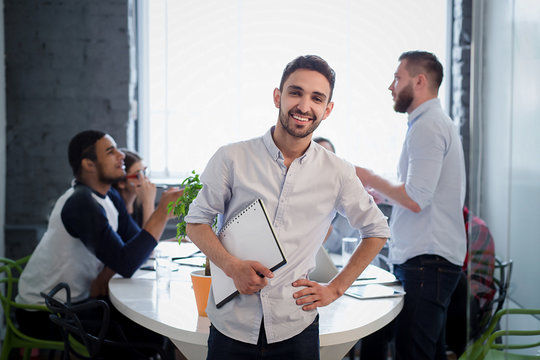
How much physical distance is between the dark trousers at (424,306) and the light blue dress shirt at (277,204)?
0.73 m

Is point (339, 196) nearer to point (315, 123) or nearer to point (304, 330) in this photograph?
point (315, 123)

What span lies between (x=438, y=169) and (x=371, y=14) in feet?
6.78

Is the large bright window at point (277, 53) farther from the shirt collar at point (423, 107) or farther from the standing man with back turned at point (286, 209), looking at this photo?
the standing man with back turned at point (286, 209)

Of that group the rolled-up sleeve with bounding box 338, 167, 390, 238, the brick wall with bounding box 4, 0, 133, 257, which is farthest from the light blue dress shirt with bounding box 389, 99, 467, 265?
the brick wall with bounding box 4, 0, 133, 257

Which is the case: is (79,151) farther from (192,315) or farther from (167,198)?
(192,315)

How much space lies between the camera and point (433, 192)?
1.84m

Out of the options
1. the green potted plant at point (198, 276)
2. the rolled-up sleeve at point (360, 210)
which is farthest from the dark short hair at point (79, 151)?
the rolled-up sleeve at point (360, 210)

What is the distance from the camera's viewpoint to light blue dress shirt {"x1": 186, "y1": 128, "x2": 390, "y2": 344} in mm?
1128

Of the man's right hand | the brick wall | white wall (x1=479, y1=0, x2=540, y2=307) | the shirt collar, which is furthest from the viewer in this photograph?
the brick wall

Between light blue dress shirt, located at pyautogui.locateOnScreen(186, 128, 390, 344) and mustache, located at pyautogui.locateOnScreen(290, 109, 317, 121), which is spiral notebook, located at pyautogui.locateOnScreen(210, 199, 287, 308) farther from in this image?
mustache, located at pyautogui.locateOnScreen(290, 109, 317, 121)

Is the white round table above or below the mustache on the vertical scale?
below

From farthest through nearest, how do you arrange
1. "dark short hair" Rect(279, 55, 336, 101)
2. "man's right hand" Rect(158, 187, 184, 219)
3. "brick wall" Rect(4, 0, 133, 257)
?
"brick wall" Rect(4, 0, 133, 257), "man's right hand" Rect(158, 187, 184, 219), "dark short hair" Rect(279, 55, 336, 101)

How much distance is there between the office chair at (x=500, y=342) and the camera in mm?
638

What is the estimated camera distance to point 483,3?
66 centimetres
